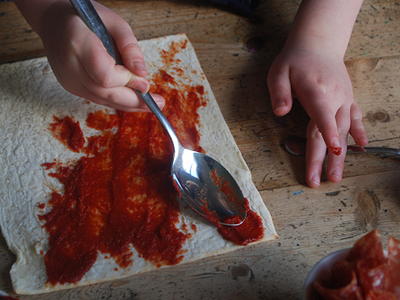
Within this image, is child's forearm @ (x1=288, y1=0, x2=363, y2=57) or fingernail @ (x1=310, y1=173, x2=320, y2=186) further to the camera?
child's forearm @ (x1=288, y1=0, x2=363, y2=57)

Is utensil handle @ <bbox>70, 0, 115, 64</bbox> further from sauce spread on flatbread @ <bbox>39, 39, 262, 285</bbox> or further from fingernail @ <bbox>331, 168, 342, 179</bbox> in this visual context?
fingernail @ <bbox>331, 168, 342, 179</bbox>

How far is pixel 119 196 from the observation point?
92cm

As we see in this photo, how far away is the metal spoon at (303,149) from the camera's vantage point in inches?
39.4

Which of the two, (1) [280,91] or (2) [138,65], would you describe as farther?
(1) [280,91]

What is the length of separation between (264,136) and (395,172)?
1.37 ft

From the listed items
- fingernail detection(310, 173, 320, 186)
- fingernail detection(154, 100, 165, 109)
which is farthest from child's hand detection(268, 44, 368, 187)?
fingernail detection(154, 100, 165, 109)

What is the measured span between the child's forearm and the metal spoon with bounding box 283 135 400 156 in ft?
1.10

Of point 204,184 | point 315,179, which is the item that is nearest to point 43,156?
point 204,184

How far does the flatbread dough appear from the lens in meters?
0.83

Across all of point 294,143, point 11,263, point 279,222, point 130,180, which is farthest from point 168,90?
point 11,263

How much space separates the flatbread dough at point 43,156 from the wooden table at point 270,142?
40 mm

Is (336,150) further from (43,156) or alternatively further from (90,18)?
(43,156)

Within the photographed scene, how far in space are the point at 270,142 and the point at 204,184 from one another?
285 mm

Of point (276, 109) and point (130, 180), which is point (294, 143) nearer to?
point (276, 109)
